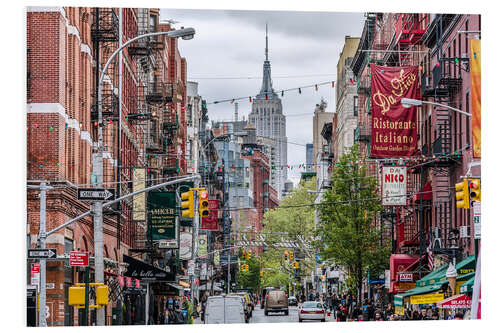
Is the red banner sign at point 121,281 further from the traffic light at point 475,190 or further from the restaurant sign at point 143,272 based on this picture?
the traffic light at point 475,190

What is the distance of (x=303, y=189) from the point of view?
150 meters

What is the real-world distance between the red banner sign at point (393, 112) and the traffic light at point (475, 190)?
17073 millimetres

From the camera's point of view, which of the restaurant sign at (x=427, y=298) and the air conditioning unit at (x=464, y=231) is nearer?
the restaurant sign at (x=427, y=298)

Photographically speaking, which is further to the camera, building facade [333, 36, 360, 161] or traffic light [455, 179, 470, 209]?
building facade [333, 36, 360, 161]

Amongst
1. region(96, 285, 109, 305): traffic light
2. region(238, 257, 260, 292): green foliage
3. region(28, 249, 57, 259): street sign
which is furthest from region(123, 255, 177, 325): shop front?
region(238, 257, 260, 292): green foliage

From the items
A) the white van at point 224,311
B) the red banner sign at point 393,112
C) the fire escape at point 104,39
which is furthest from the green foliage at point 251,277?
the fire escape at point 104,39

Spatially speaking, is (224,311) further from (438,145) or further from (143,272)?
(438,145)

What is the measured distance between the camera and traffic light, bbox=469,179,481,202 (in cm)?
2738

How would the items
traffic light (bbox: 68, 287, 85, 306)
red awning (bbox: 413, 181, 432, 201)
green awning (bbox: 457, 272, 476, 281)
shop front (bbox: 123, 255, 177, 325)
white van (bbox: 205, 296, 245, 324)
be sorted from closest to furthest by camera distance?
traffic light (bbox: 68, 287, 85, 306) → green awning (bbox: 457, 272, 476, 281) → white van (bbox: 205, 296, 245, 324) → shop front (bbox: 123, 255, 177, 325) → red awning (bbox: 413, 181, 432, 201)

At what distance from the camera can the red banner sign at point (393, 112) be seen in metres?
44.9

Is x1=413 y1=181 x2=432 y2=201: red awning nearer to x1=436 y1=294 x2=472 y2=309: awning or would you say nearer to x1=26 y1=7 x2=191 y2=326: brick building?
x1=26 y1=7 x2=191 y2=326: brick building

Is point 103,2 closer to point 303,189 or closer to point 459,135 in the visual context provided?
point 459,135

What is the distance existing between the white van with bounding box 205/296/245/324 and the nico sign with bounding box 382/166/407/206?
9884 millimetres
